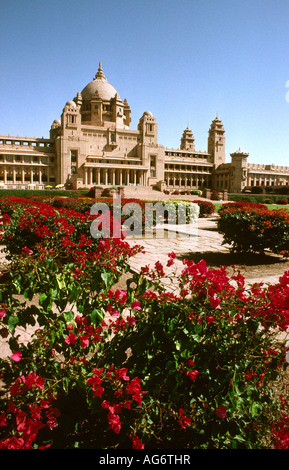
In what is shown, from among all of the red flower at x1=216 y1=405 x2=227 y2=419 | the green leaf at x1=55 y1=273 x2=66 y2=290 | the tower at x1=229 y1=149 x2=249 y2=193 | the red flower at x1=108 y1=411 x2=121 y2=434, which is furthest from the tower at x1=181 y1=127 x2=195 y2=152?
the red flower at x1=108 y1=411 x2=121 y2=434

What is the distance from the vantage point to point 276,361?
6.44ft

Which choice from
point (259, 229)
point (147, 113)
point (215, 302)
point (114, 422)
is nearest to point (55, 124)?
point (147, 113)

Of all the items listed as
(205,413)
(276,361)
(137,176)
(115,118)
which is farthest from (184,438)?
(115,118)

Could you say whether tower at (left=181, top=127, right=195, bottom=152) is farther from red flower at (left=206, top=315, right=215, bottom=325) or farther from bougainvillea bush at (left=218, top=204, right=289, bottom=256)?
red flower at (left=206, top=315, right=215, bottom=325)

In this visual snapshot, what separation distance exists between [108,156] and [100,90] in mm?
17024

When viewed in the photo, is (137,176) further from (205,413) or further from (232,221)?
(205,413)

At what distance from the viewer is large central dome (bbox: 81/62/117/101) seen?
60.3m

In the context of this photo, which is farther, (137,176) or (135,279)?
(137,176)

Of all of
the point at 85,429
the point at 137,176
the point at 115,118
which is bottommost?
the point at 85,429

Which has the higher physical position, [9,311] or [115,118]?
[115,118]

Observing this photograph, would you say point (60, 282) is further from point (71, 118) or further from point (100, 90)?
point (100, 90)

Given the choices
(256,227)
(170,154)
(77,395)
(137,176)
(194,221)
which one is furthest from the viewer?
(170,154)

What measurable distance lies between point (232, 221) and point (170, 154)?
60.6m

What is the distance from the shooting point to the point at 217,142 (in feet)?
227
